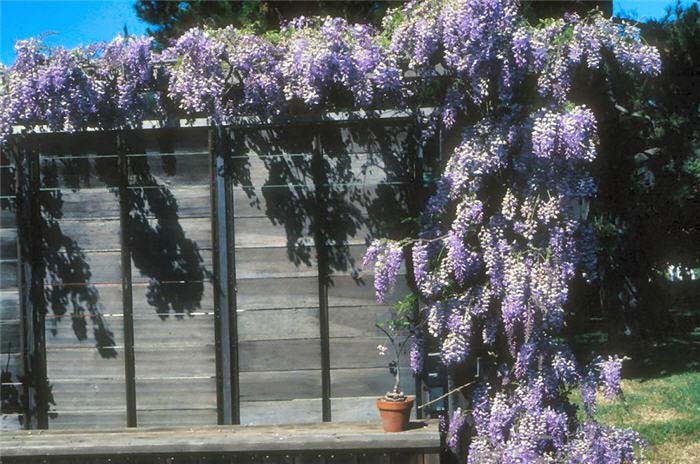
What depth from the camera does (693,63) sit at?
28.7 feet

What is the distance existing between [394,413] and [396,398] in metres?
0.08

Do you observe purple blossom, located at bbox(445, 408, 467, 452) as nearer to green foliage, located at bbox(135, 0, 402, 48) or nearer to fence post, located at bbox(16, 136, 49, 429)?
fence post, located at bbox(16, 136, 49, 429)

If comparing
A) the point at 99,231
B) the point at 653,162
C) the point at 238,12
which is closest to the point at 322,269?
the point at 99,231

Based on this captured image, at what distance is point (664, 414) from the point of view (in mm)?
6578

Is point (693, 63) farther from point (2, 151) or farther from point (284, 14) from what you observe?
point (2, 151)

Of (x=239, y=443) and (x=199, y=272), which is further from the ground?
(x=199, y=272)

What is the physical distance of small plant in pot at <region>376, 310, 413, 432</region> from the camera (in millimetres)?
3947

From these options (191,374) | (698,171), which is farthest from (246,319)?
(698,171)

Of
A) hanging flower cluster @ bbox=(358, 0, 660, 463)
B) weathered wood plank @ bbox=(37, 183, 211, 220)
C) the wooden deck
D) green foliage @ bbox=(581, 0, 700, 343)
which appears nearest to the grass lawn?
hanging flower cluster @ bbox=(358, 0, 660, 463)

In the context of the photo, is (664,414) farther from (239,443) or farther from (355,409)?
Result: (239,443)

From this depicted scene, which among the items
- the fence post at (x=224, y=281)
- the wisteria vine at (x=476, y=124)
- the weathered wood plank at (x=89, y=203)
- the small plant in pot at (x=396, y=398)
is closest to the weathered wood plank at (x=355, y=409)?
the small plant in pot at (x=396, y=398)

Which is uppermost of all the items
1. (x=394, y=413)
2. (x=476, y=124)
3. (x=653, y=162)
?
(x=653, y=162)

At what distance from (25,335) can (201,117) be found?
5.33 feet

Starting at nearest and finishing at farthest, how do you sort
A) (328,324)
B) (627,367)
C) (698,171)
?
(328,324) → (698,171) → (627,367)
